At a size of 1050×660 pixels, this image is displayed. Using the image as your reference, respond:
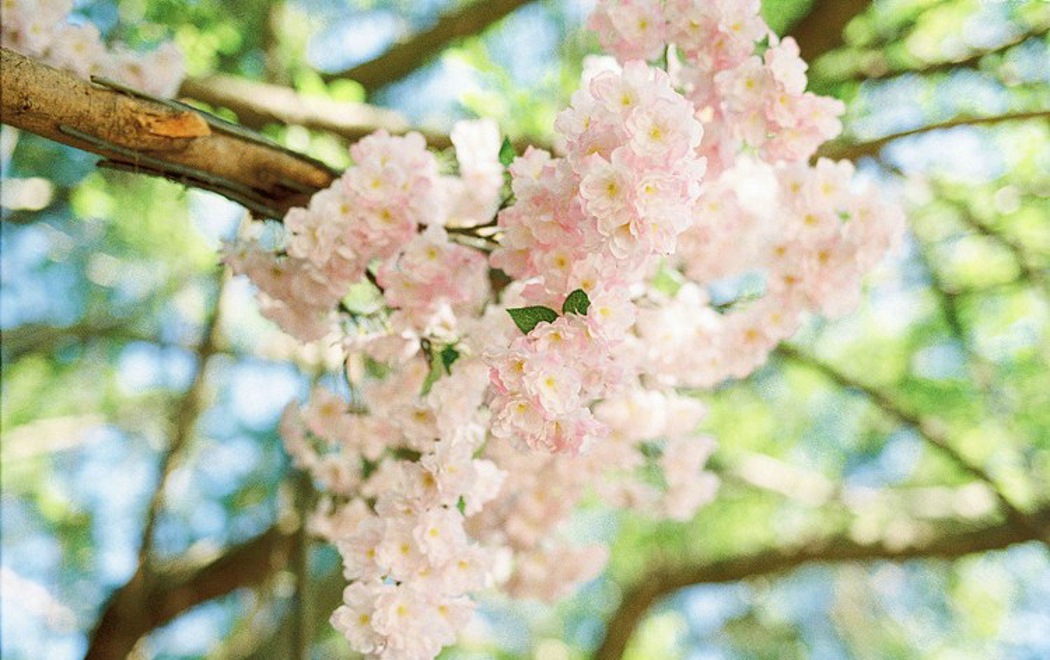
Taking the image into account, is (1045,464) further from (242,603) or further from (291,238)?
(242,603)

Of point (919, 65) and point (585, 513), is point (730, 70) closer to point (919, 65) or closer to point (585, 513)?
point (919, 65)

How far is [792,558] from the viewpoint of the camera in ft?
9.82

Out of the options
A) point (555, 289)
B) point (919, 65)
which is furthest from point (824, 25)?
point (555, 289)

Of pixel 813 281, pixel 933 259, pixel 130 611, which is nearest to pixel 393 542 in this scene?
pixel 813 281

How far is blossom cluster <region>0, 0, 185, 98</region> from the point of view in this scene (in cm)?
165

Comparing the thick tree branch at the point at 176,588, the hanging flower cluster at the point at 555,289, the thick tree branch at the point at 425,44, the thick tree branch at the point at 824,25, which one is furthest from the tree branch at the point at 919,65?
the thick tree branch at the point at 176,588

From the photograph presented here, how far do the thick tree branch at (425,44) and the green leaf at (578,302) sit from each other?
1775mm

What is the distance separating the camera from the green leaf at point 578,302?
118 centimetres

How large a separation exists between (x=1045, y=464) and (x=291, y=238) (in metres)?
2.66

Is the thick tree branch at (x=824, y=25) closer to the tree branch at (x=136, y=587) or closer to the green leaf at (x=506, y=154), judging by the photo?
the green leaf at (x=506, y=154)

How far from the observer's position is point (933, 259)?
10.3 feet

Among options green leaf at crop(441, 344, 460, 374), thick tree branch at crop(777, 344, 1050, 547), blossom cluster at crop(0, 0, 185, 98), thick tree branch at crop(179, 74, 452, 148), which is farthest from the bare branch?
thick tree branch at crop(777, 344, 1050, 547)

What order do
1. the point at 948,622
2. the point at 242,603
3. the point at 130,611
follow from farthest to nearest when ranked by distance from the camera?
the point at 948,622, the point at 242,603, the point at 130,611

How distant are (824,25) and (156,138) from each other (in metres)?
1.67
